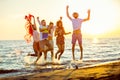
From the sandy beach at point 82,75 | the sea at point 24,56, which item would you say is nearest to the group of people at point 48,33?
the sea at point 24,56

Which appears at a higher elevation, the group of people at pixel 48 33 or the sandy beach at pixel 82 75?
the group of people at pixel 48 33

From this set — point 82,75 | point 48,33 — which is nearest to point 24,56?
point 48,33

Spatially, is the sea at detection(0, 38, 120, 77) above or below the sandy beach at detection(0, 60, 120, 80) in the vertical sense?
below

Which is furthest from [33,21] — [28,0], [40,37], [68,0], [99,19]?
[99,19]

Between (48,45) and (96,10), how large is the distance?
2.60 metres

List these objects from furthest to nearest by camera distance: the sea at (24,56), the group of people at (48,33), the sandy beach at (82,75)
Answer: the sea at (24,56)
the group of people at (48,33)
the sandy beach at (82,75)

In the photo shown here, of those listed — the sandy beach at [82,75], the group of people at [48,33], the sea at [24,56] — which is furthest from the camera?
the sea at [24,56]

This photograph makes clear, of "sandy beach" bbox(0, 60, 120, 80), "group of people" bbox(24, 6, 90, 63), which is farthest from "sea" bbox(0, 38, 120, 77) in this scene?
"sandy beach" bbox(0, 60, 120, 80)

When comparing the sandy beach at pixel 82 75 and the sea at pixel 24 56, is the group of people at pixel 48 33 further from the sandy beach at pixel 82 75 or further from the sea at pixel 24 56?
the sandy beach at pixel 82 75

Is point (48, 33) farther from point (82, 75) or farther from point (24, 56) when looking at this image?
point (24, 56)

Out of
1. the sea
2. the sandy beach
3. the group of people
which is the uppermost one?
the group of people

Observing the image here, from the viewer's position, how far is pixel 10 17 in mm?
7754

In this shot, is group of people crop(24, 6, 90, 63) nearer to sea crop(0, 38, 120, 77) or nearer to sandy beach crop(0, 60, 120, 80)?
sea crop(0, 38, 120, 77)

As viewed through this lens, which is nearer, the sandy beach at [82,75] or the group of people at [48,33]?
the sandy beach at [82,75]
